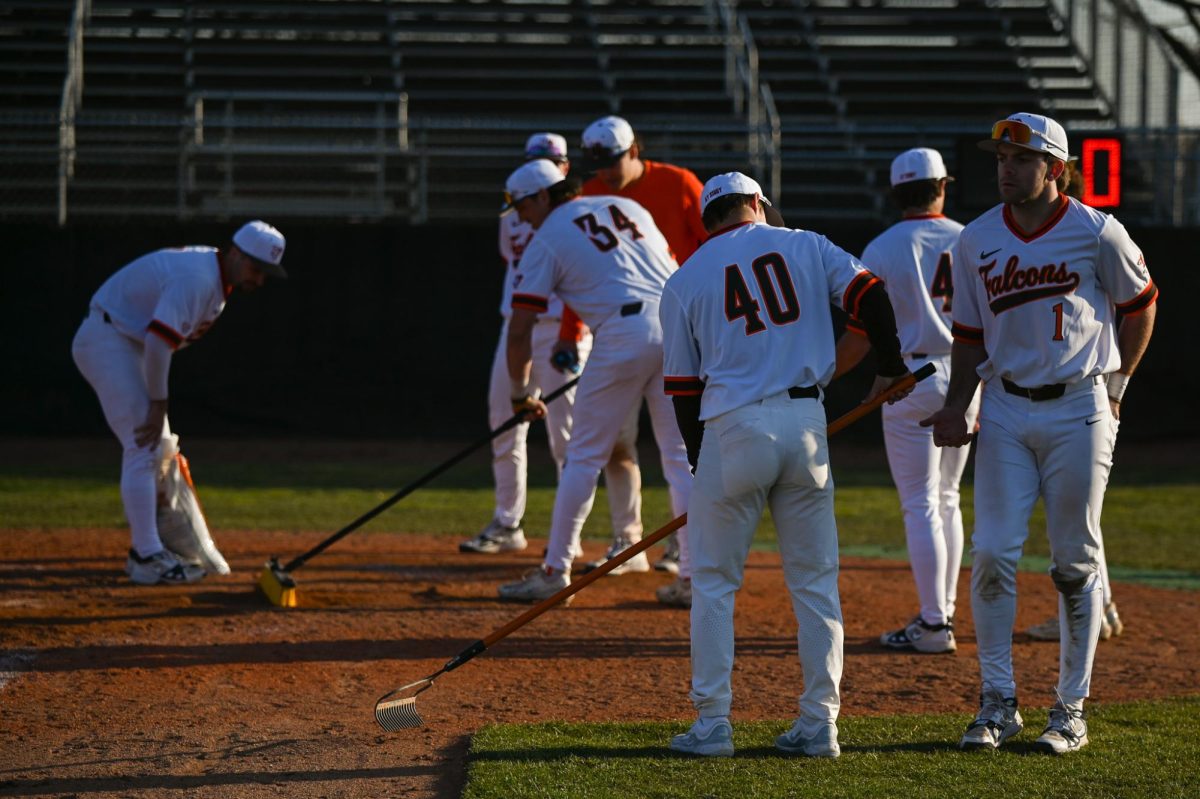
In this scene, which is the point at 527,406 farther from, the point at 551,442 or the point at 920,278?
the point at 920,278

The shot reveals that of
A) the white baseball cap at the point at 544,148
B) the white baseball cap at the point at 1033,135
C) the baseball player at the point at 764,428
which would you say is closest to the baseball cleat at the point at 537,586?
the baseball player at the point at 764,428

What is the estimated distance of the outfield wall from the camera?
1562 centimetres

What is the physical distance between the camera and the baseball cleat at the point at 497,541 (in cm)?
960

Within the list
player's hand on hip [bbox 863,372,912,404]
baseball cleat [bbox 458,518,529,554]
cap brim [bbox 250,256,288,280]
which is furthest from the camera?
baseball cleat [bbox 458,518,529,554]

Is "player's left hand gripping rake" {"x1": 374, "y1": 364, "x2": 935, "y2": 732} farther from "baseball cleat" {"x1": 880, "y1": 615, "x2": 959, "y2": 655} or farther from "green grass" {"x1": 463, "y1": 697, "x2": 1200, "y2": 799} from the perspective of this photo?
"baseball cleat" {"x1": 880, "y1": 615, "x2": 959, "y2": 655}

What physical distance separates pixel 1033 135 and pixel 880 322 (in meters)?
0.85

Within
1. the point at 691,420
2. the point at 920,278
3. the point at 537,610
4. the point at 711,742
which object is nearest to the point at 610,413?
the point at 920,278

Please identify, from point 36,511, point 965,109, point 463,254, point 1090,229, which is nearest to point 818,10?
point 965,109

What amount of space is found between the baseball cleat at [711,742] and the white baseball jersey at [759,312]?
3.50ft

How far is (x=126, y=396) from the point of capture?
7949 millimetres

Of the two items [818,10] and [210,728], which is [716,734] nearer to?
[210,728]

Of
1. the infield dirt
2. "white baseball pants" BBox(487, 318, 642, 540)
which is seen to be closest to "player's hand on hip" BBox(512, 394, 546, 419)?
"white baseball pants" BBox(487, 318, 642, 540)

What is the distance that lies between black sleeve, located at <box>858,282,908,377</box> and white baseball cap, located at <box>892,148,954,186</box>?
190 cm

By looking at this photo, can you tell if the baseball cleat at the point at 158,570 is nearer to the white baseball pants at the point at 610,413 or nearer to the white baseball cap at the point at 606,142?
the white baseball pants at the point at 610,413
